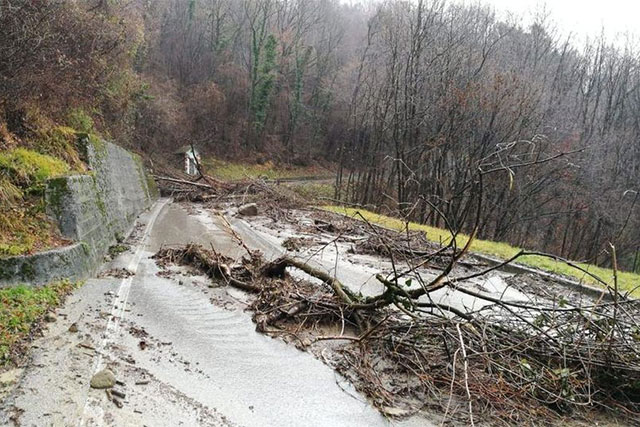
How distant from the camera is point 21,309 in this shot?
196 inches

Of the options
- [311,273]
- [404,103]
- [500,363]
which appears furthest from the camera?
[404,103]

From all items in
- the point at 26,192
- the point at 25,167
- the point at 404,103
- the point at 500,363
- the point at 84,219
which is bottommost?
the point at 500,363

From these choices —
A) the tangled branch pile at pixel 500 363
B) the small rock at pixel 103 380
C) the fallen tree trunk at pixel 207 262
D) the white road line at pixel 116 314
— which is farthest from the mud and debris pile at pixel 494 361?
the small rock at pixel 103 380

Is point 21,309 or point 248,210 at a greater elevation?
point 21,309

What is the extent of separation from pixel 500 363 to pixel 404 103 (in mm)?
20055

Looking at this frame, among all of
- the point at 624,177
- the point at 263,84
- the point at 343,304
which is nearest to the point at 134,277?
the point at 343,304

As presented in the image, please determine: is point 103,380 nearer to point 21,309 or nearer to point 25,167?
point 21,309

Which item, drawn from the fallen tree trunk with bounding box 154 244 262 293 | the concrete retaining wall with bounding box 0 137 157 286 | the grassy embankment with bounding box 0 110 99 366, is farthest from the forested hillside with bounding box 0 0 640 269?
the fallen tree trunk with bounding box 154 244 262 293

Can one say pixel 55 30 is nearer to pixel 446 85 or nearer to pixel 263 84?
pixel 446 85

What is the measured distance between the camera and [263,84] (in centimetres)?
4528

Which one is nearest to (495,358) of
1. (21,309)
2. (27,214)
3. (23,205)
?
(21,309)

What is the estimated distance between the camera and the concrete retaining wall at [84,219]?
6.00 m

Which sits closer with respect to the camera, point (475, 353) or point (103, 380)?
point (103, 380)

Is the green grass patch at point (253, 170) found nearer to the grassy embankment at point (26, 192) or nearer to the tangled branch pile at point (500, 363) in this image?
the grassy embankment at point (26, 192)
